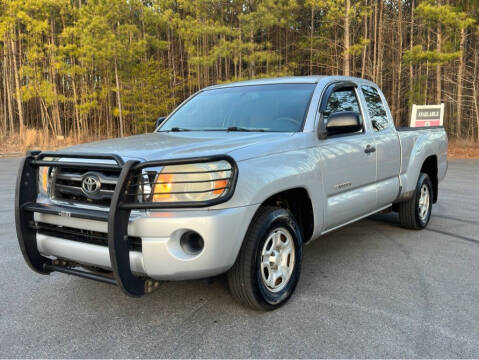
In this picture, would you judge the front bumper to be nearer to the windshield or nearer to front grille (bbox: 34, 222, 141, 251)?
front grille (bbox: 34, 222, 141, 251)

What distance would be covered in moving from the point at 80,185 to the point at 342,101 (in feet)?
8.92

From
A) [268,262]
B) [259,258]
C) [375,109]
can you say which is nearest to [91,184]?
[259,258]

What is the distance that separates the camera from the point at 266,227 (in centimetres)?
297

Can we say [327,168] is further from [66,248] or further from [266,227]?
[66,248]

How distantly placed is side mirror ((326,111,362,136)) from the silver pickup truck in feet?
0.04

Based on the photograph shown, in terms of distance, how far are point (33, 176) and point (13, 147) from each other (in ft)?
61.0

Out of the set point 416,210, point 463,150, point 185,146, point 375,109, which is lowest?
point 463,150

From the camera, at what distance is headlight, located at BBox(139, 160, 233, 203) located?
2645 millimetres

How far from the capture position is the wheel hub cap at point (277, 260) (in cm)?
313

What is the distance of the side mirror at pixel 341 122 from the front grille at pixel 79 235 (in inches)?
76.4

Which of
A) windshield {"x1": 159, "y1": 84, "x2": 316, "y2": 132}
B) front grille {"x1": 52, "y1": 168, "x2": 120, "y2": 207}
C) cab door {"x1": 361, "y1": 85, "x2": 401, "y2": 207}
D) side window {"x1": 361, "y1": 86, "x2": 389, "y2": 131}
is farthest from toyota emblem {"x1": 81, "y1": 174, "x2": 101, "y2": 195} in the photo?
side window {"x1": 361, "y1": 86, "x2": 389, "y2": 131}

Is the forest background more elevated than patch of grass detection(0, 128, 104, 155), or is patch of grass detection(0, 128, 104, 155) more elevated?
the forest background

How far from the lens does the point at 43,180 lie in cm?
322

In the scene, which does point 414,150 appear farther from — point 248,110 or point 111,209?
point 111,209
